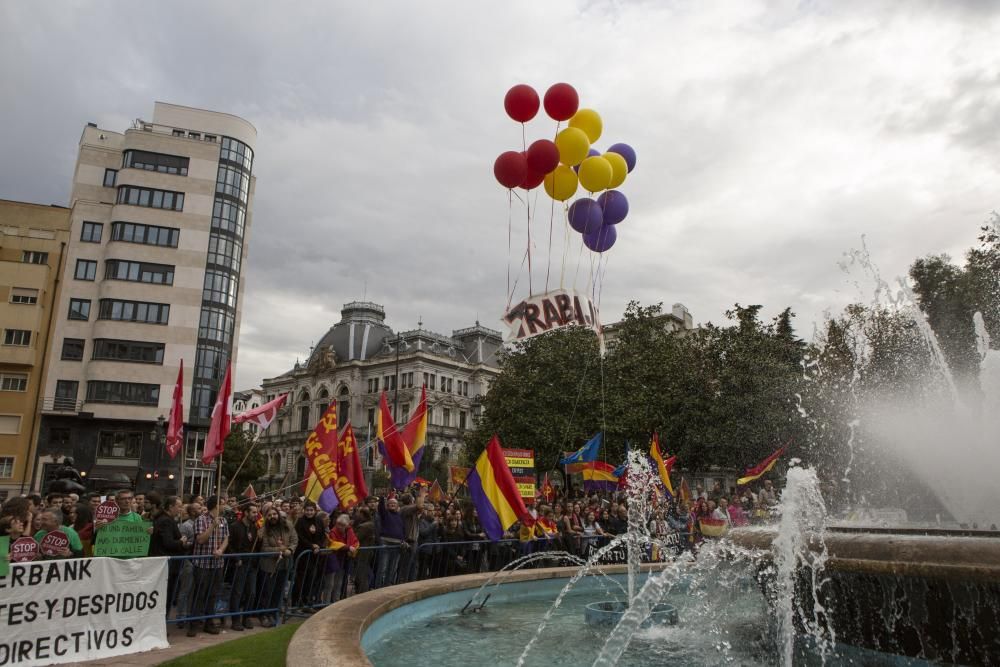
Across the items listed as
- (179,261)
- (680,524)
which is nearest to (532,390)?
(680,524)

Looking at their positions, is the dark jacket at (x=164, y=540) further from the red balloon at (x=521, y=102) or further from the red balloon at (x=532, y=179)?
the red balloon at (x=521, y=102)

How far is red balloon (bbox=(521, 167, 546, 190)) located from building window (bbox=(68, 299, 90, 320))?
1641 inches

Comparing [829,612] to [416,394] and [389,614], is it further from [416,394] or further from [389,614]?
[416,394]

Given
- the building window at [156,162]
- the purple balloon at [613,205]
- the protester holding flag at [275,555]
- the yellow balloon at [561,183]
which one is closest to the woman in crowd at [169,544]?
the protester holding flag at [275,555]

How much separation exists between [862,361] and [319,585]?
26.6 m

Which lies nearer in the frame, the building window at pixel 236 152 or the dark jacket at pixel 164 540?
the dark jacket at pixel 164 540

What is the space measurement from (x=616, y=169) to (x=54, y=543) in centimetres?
1097

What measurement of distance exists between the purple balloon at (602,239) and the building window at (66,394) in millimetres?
40462

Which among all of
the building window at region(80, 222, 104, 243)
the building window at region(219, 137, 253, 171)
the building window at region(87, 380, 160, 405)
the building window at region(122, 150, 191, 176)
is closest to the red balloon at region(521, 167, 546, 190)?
the building window at region(87, 380, 160, 405)

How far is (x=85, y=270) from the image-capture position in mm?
45031

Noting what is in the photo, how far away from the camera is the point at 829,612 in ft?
21.1

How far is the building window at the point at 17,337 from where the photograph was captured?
4081cm

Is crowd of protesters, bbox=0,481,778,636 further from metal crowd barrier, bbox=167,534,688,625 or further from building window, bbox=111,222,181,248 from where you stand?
building window, bbox=111,222,181,248

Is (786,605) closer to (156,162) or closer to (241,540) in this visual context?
(241,540)
